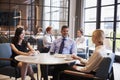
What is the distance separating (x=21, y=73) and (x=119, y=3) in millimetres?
4892

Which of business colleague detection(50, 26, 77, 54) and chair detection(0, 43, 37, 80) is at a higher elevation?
business colleague detection(50, 26, 77, 54)

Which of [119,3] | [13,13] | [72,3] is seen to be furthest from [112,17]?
[13,13]

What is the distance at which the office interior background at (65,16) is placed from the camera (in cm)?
756

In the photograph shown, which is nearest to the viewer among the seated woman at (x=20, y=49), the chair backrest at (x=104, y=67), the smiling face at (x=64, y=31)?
the chair backrest at (x=104, y=67)

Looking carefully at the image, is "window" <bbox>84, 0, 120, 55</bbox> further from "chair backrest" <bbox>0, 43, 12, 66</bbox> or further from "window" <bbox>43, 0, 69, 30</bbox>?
"chair backrest" <bbox>0, 43, 12, 66</bbox>

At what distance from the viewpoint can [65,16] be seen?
9.49 m

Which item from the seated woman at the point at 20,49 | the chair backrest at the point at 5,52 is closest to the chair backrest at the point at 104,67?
the seated woman at the point at 20,49

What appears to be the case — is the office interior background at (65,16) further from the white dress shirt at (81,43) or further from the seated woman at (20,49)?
the seated woman at (20,49)

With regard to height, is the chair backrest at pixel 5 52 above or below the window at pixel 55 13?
below

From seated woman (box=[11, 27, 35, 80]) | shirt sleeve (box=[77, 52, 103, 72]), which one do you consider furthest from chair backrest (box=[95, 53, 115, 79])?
seated woman (box=[11, 27, 35, 80])

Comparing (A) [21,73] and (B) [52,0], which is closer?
(A) [21,73]

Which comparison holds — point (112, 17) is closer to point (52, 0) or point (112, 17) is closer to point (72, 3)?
point (72, 3)

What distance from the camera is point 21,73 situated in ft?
12.4

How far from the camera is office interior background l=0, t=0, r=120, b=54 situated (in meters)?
7.56
